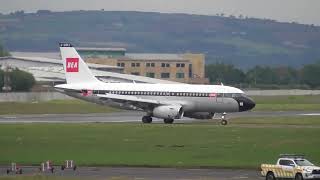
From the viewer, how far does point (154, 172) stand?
5819 centimetres

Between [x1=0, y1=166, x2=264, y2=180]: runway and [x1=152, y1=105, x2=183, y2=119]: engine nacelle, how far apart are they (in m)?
40.7

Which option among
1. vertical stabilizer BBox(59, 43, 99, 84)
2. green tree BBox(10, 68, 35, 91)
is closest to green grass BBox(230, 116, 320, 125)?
vertical stabilizer BBox(59, 43, 99, 84)

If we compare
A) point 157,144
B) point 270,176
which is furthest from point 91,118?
point 270,176

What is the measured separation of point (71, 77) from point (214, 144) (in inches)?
1615

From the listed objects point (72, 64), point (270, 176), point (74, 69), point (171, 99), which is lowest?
point (270, 176)

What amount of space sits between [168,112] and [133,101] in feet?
15.3

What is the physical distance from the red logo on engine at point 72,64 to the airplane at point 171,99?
4.63 metres

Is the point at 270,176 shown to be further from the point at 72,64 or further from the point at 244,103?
the point at 72,64

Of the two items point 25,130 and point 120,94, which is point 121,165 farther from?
point 120,94

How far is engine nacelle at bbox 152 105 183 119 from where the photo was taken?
334 feet

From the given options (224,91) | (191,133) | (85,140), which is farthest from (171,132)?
(224,91)

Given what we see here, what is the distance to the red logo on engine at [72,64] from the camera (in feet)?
371

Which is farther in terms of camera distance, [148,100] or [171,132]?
[148,100]

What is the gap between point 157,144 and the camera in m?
74.9
